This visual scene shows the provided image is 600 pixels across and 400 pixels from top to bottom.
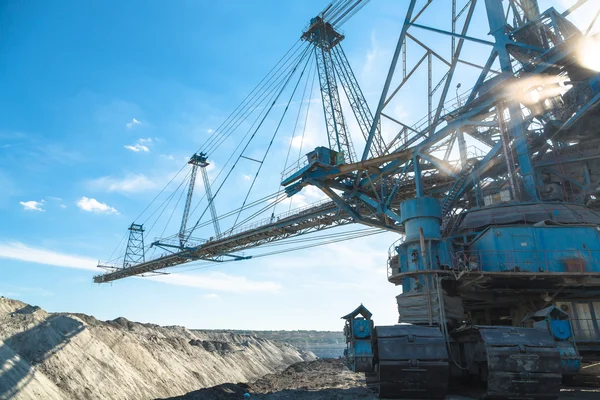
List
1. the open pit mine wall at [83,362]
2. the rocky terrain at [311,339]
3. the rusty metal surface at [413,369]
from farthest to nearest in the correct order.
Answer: the rocky terrain at [311,339] < the open pit mine wall at [83,362] < the rusty metal surface at [413,369]

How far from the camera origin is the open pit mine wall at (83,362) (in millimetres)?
18656

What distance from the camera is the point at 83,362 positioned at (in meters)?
22.7

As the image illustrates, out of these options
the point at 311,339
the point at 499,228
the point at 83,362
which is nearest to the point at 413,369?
the point at 499,228

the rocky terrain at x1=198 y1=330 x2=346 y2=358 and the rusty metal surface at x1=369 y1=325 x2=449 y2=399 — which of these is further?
the rocky terrain at x1=198 y1=330 x2=346 y2=358

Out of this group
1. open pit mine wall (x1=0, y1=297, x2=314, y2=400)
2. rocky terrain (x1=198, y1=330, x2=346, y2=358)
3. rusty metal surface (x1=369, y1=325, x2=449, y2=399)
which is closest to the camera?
rusty metal surface (x1=369, y1=325, x2=449, y2=399)

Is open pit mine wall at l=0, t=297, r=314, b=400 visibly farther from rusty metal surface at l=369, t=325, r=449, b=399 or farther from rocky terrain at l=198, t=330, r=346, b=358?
rocky terrain at l=198, t=330, r=346, b=358

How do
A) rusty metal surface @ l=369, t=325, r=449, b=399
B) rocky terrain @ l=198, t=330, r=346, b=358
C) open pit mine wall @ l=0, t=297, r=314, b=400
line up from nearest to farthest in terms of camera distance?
1. rusty metal surface @ l=369, t=325, r=449, b=399
2. open pit mine wall @ l=0, t=297, r=314, b=400
3. rocky terrain @ l=198, t=330, r=346, b=358

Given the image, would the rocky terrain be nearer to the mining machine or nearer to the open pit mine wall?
the open pit mine wall

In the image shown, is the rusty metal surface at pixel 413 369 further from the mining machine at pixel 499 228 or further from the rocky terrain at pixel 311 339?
the rocky terrain at pixel 311 339

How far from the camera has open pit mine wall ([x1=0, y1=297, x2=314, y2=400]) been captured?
18656mm

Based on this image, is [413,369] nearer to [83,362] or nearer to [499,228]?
[499,228]

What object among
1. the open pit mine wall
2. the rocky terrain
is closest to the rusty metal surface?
the open pit mine wall

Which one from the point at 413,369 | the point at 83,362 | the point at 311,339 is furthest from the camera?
the point at 311,339

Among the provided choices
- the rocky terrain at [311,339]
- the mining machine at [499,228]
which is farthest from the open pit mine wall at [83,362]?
the rocky terrain at [311,339]
